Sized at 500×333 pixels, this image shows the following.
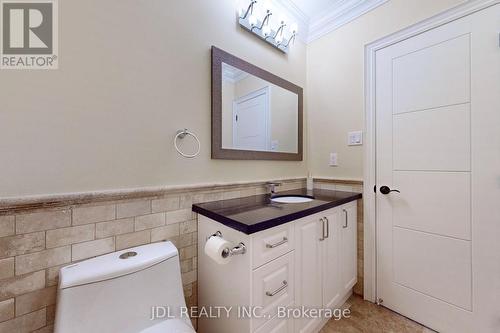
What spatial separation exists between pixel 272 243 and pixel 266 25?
5.41ft

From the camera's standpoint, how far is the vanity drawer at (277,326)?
975 mm

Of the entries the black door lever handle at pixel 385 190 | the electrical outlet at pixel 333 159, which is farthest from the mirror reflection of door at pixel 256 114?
the black door lever handle at pixel 385 190

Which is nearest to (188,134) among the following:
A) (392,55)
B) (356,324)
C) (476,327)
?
(392,55)

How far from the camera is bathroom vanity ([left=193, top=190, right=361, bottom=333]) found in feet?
3.11

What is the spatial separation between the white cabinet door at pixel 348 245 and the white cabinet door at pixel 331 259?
0.23ft

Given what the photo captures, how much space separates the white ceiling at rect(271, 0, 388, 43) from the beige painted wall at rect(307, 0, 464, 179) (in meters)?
0.05

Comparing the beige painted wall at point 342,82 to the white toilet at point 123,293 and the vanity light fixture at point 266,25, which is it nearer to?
the vanity light fixture at point 266,25

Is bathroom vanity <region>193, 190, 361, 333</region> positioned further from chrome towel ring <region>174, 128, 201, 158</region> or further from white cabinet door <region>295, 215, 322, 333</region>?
chrome towel ring <region>174, 128, 201, 158</region>

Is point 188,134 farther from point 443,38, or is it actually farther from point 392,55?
point 443,38

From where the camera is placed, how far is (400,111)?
1541mm

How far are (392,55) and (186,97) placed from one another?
1584 mm

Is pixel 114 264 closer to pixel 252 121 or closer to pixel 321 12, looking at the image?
pixel 252 121

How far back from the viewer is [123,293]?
2.80 ft

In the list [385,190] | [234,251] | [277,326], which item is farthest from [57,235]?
[385,190]
